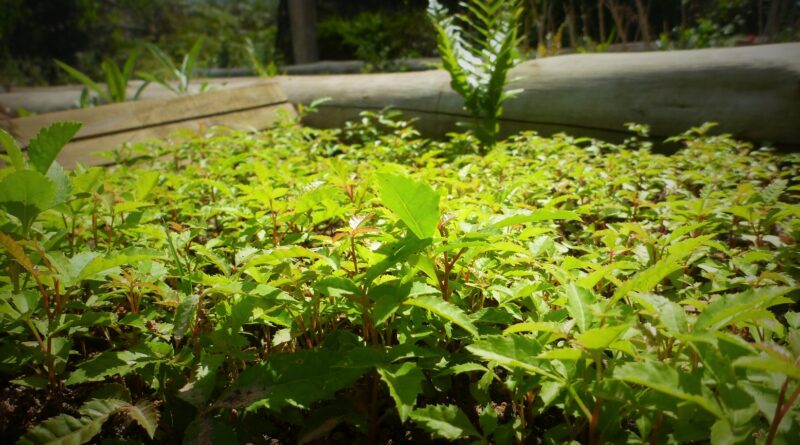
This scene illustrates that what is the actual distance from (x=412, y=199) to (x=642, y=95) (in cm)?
298

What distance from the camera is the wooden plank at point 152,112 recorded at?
3092 millimetres

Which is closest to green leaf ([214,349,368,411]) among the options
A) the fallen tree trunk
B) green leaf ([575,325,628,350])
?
green leaf ([575,325,628,350])

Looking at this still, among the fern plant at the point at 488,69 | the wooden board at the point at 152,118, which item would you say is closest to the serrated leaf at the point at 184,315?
the wooden board at the point at 152,118

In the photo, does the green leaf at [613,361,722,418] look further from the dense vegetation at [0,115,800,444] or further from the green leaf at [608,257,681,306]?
the green leaf at [608,257,681,306]

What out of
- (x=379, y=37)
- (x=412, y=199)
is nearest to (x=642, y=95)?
(x=412, y=199)

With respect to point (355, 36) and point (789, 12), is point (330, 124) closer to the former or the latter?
point (355, 36)

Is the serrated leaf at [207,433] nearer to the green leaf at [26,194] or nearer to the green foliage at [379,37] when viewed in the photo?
the green leaf at [26,194]

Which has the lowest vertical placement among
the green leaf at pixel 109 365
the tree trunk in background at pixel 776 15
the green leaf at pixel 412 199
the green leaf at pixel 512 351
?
the green leaf at pixel 109 365

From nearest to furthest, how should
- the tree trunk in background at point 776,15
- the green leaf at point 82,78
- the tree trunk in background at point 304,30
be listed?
the green leaf at point 82,78
the tree trunk in background at point 776,15
the tree trunk in background at point 304,30

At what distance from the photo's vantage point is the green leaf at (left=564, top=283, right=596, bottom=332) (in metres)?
0.82

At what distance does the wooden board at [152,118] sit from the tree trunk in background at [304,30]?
839 centimetres

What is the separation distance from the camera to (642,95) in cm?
310

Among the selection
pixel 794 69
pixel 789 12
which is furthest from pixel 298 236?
pixel 789 12

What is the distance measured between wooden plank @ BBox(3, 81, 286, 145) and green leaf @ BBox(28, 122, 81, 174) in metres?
2.36
